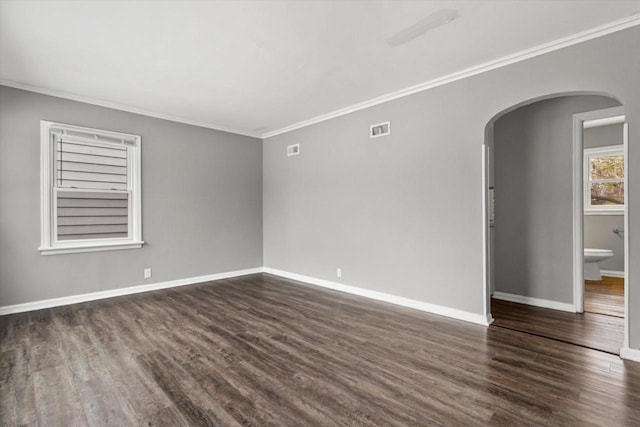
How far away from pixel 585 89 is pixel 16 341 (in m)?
5.70

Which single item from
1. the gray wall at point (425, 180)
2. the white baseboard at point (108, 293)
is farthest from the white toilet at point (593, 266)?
the white baseboard at point (108, 293)

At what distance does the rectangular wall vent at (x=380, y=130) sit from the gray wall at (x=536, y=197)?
1542 millimetres

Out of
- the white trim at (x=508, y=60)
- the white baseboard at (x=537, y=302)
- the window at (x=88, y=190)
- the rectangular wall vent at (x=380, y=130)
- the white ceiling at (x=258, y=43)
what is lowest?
the white baseboard at (x=537, y=302)

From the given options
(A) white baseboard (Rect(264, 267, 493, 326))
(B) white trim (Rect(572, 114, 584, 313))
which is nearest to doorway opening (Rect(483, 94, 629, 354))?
(B) white trim (Rect(572, 114, 584, 313))

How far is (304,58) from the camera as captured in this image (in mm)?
3146

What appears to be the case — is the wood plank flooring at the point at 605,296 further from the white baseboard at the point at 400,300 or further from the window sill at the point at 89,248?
the window sill at the point at 89,248

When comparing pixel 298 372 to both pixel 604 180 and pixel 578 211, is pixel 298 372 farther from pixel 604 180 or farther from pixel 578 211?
pixel 604 180

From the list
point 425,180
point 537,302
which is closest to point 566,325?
point 537,302

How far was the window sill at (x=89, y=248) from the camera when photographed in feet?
12.9

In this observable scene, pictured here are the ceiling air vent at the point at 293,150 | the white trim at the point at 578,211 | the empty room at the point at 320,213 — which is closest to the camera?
the empty room at the point at 320,213

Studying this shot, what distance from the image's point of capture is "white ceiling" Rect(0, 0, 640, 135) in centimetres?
236

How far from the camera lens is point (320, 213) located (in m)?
5.12

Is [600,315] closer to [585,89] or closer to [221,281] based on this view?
[585,89]

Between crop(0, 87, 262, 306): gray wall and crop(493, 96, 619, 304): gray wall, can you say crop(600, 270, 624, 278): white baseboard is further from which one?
crop(0, 87, 262, 306): gray wall
